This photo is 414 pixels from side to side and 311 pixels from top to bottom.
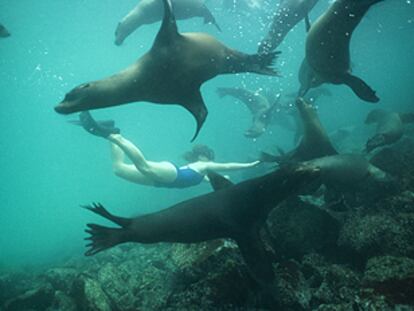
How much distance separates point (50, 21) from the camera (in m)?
26.3

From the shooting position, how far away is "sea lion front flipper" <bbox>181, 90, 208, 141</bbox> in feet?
16.1

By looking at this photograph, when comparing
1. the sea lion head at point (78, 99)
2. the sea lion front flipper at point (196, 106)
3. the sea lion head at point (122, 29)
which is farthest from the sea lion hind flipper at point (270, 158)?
the sea lion head at point (122, 29)

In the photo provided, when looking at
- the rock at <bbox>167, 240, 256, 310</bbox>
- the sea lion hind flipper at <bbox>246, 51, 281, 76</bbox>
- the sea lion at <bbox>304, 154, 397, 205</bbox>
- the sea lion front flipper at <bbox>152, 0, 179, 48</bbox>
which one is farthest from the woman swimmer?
the sea lion front flipper at <bbox>152, 0, 179, 48</bbox>

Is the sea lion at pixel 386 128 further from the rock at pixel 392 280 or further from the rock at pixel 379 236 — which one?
the rock at pixel 392 280

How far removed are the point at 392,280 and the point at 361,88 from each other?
3213 mm

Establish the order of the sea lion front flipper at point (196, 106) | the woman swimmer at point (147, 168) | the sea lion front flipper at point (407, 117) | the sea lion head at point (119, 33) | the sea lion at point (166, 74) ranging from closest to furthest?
the sea lion at point (166, 74) < the sea lion front flipper at point (196, 106) < the woman swimmer at point (147, 168) < the sea lion front flipper at point (407, 117) < the sea lion head at point (119, 33)

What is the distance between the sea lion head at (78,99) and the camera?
3.95m

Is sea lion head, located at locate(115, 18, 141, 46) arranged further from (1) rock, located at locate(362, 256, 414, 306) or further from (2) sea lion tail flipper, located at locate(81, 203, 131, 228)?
(1) rock, located at locate(362, 256, 414, 306)

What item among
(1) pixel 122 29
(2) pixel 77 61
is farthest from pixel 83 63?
(1) pixel 122 29

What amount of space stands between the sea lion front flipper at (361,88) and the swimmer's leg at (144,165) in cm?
613

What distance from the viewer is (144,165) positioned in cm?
972

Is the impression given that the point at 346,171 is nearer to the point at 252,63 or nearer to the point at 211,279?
the point at 252,63

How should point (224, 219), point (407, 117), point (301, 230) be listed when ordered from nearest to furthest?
point (224, 219) → point (301, 230) → point (407, 117)

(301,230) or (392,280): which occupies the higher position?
(392,280)
